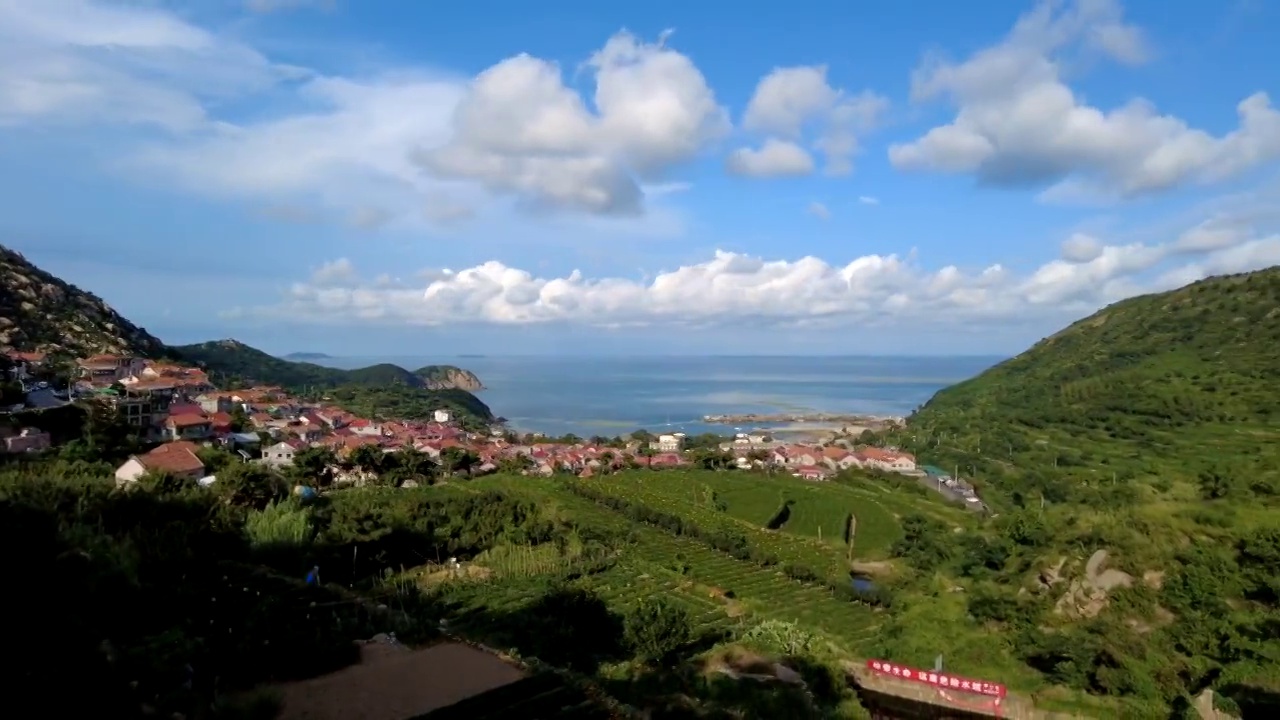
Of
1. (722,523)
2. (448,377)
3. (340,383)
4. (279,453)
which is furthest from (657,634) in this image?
(448,377)

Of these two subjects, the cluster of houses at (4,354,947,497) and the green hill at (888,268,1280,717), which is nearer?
the green hill at (888,268,1280,717)

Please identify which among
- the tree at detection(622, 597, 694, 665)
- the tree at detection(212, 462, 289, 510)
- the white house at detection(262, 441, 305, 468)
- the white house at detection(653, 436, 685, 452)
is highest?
the tree at detection(212, 462, 289, 510)

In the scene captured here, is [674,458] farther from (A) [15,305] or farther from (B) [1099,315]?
(B) [1099,315]

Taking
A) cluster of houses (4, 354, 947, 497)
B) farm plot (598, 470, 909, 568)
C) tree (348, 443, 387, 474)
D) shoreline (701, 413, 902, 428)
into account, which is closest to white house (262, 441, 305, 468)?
cluster of houses (4, 354, 947, 497)

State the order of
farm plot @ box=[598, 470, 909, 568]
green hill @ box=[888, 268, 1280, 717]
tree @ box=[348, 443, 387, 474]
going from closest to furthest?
1. green hill @ box=[888, 268, 1280, 717]
2. farm plot @ box=[598, 470, 909, 568]
3. tree @ box=[348, 443, 387, 474]

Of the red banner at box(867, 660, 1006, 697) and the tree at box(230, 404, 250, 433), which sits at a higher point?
the tree at box(230, 404, 250, 433)

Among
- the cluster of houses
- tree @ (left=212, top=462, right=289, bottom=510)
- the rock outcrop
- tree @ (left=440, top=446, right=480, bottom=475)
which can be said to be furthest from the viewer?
the rock outcrop

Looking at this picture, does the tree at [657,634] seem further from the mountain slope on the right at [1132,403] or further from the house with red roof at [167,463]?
the house with red roof at [167,463]

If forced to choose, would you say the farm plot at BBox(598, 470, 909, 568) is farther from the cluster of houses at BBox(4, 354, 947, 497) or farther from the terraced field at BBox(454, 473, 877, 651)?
the cluster of houses at BBox(4, 354, 947, 497)
